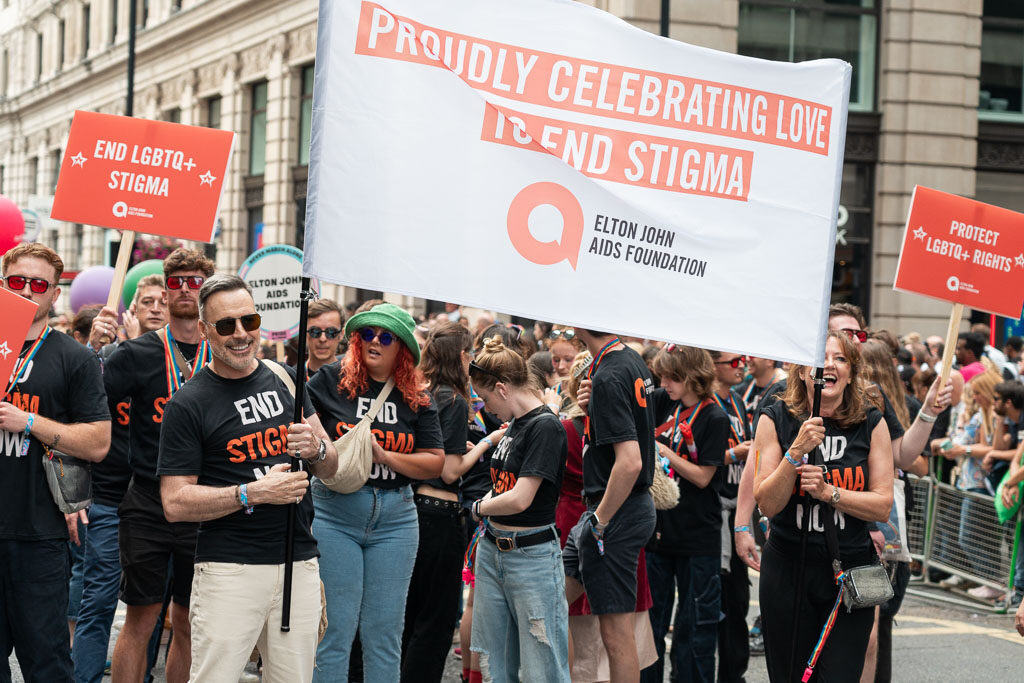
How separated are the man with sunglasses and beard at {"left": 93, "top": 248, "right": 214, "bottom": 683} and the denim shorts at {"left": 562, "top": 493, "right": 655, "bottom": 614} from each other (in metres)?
1.91

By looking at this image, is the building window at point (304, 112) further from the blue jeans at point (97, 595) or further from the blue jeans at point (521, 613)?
the blue jeans at point (521, 613)

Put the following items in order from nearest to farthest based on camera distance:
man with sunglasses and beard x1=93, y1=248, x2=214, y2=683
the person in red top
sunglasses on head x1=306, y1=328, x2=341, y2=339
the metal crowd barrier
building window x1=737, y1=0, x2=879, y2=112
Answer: man with sunglasses and beard x1=93, y1=248, x2=214, y2=683 → the person in red top → sunglasses on head x1=306, y1=328, x2=341, y2=339 → the metal crowd barrier → building window x1=737, y1=0, x2=879, y2=112

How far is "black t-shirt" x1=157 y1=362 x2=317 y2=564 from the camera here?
473cm

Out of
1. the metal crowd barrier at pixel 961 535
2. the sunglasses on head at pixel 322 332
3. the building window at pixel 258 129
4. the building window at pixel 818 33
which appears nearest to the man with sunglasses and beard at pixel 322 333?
the sunglasses on head at pixel 322 332

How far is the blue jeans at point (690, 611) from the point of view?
7047 millimetres

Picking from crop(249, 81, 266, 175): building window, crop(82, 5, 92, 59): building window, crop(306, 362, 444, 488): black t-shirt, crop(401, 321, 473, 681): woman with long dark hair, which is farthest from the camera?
crop(82, 5, 92, 59): building window

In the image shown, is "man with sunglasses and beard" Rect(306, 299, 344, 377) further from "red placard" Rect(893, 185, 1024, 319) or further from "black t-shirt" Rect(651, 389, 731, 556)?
"red placard" Rect(893, 185, 1024, 319)

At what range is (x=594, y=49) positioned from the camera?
5.00 meters

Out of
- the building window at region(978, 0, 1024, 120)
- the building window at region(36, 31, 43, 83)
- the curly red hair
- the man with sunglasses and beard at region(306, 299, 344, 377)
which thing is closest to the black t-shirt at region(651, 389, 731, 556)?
the curly red hair

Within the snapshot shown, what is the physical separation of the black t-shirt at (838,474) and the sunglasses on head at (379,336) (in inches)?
72.1

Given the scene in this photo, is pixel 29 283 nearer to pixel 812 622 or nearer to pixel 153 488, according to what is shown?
pixel 153 488

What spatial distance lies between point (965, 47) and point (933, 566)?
Result: 12.9 meters

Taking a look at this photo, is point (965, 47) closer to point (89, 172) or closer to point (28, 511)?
point (89, 172)

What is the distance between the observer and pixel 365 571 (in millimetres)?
5867
